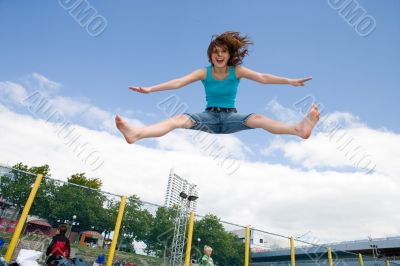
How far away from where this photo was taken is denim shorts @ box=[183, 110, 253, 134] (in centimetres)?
292

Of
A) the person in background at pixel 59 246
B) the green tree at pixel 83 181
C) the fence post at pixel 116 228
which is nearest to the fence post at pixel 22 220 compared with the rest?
the person in background at pixel 59 246

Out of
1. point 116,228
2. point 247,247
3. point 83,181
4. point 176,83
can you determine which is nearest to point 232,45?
point 176,83

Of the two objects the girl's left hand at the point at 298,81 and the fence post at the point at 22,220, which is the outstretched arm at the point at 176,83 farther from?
the fence post at the point at 22,220

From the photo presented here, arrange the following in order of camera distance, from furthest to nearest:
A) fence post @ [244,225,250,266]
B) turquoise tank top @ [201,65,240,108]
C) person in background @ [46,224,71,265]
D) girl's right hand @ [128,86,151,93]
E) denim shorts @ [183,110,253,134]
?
1. fence post @ [244,225,250,266]
2. person in background @ [46,224,71,265]
3. turquoise tank top @ [201,65,240,108]
4. denim shorts @ [183,110,253,134]
5. girl's right hand @ [128,86,151,93]

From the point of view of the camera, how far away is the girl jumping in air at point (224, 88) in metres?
2.83

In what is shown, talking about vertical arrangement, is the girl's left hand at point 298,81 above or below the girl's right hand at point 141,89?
above

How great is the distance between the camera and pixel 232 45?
313 centimetres

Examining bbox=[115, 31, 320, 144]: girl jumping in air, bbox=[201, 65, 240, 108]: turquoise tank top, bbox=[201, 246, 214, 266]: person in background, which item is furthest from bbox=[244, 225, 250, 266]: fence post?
bbox=[201, 65, 240, 108]: turquoise tank top

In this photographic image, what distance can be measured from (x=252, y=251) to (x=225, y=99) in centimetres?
557

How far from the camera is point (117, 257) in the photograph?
5527 mm

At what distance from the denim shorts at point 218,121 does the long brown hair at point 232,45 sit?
0.62m

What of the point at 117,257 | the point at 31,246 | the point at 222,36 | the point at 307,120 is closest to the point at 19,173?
the point at 31,246

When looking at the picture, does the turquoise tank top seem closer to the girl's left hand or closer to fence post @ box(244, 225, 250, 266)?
the girl's left hand

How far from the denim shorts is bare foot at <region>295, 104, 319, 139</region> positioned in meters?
0.52
